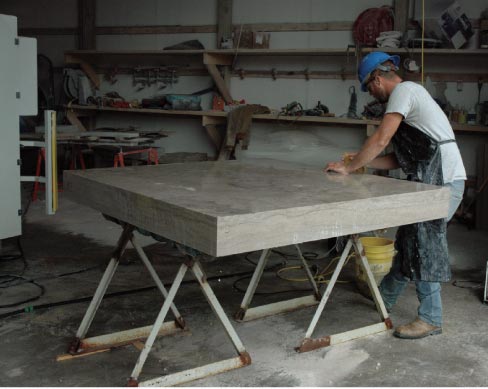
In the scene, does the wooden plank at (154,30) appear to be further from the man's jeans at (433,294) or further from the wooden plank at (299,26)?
the man's jeans at (433,294)

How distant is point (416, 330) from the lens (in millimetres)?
3295

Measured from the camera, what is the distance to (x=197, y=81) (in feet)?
27.1

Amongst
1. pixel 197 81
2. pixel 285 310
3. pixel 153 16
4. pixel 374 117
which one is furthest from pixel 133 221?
pixel 153 16

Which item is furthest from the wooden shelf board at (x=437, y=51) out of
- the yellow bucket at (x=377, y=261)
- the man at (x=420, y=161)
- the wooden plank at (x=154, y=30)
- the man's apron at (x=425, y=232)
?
the man's apron at (x=425, y=232)

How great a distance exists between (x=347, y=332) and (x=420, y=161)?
93 cm

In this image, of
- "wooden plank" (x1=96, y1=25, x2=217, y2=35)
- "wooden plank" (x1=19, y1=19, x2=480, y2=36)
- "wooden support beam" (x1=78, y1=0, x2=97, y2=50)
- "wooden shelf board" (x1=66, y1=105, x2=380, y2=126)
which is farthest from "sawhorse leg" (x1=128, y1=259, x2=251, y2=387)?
"wooden support beam" (x1=78, y1=0, x2=97, y2=50)

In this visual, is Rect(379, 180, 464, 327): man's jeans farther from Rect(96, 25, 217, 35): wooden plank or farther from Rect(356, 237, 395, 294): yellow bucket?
Rect(96, 25, 217, 35): wooden plank

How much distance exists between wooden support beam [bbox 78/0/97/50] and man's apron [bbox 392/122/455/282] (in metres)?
6.59

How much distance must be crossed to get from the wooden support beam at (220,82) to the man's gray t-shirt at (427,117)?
15.2ft

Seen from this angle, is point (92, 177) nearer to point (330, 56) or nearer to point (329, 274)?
point (329, 274)

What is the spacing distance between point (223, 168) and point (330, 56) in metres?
4.03

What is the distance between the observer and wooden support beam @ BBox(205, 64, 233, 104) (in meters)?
7.68

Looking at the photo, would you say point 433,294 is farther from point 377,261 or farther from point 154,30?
point 154,30

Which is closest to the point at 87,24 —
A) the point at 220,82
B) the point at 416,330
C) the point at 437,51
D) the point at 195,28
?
the point at 195,28
